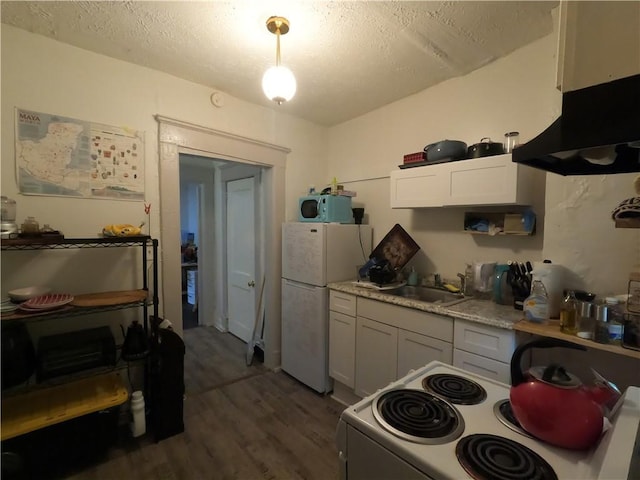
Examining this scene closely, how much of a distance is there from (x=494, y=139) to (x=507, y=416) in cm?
188

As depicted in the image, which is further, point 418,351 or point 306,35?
point 418,351

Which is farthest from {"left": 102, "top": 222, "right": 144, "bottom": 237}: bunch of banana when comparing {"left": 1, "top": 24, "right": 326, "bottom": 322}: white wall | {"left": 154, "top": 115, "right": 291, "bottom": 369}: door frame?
{"left": 154, "top": 115, "right": 291, "bottom": 369}: door frame

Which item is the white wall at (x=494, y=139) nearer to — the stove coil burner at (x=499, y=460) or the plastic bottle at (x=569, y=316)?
the plastic bottle at (x=569, y=316)

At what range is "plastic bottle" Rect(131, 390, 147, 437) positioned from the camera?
1879 millimetres

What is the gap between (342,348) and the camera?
2361mm

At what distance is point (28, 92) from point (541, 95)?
3150 mm

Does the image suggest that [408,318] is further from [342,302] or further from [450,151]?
[450,151]

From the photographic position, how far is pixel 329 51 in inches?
74.2

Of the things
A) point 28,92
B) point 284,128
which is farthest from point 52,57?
point 284,128

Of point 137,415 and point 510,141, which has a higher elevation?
point 510,141

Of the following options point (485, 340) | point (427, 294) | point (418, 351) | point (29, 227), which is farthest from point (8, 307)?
point (427, 294)

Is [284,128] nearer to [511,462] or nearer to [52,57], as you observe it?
[52,57]

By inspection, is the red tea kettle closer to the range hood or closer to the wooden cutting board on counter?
the range hood

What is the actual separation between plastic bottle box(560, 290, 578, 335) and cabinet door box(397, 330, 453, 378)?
1.84 ft
